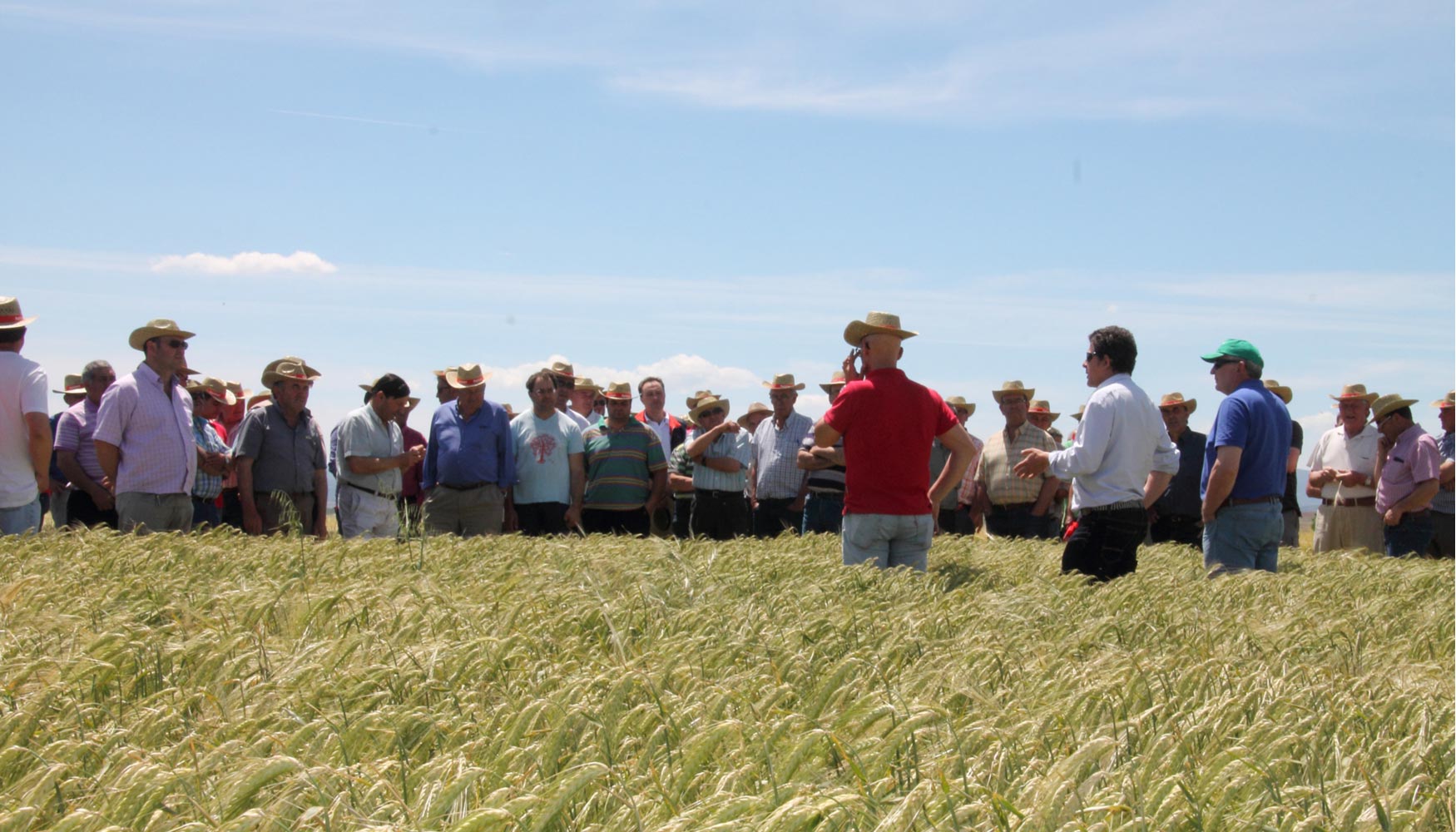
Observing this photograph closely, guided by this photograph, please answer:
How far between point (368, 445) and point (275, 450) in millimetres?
671

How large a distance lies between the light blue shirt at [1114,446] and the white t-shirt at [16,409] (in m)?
5.77

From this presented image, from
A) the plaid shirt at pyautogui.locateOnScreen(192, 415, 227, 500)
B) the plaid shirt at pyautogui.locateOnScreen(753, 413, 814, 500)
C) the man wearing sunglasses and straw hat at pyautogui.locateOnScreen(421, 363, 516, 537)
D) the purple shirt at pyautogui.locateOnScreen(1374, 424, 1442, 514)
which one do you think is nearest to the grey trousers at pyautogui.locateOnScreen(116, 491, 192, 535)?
the plaid shirt at pyautogui.locateOnScreen(192, 415, 227, 500)

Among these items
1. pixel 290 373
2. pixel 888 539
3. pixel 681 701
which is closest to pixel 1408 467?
pixel 888 539

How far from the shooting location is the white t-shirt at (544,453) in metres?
11.2

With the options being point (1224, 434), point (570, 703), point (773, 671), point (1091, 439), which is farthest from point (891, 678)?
point (1224, 434)

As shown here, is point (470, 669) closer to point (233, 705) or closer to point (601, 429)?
point (233, 705)

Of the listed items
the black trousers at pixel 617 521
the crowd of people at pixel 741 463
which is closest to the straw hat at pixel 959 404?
the crowd of people at pixel 741 463

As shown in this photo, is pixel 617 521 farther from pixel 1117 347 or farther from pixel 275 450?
pixel 1117 347

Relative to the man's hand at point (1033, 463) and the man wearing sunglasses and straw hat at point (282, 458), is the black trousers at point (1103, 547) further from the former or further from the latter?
the man wearing sunglasses and straw hat at point (282, 458)

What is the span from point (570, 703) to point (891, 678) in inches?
47.9

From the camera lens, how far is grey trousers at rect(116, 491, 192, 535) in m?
8.27

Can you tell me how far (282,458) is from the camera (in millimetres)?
9523

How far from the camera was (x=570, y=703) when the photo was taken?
3.56 meters

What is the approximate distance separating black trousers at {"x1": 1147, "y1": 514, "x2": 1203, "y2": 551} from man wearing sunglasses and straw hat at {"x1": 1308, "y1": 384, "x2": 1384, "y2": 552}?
4.79 ft
